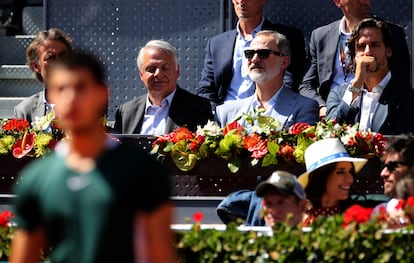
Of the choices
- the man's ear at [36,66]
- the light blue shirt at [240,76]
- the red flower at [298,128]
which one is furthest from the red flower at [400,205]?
the man's ear at [36,66]

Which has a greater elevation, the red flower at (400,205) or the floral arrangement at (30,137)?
the red flower at (400,205)

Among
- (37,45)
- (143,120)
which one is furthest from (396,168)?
(37,45)

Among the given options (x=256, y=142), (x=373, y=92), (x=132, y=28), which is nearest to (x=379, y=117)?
(x=373, y=92)

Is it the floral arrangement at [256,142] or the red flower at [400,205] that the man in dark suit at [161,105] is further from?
the red flower at [400,205]

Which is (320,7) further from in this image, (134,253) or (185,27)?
(134,253)

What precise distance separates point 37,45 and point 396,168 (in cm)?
329

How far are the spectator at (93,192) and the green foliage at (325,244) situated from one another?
4.68 feet

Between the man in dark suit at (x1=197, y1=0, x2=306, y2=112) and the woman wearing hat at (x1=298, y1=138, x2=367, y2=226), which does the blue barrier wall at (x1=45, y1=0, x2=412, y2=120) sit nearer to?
the man in dark suit at (x1=197, y1=0, x2=306, y2=112)

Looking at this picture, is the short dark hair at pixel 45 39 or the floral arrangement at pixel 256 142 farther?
the short dark hair at pixel 45 39

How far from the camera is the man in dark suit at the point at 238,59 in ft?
30.1

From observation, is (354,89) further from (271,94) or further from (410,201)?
(410,201)

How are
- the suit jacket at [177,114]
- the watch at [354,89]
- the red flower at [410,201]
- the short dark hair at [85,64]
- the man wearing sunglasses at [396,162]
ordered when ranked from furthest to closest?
the suit jacket at [177,114], the watch at [354,89], the man wearing sunglasses at [396,162], the red flower at [410,201], the short dark hair at [85,64]

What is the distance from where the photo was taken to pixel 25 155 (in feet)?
25.9

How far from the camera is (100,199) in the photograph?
12.9 feet
